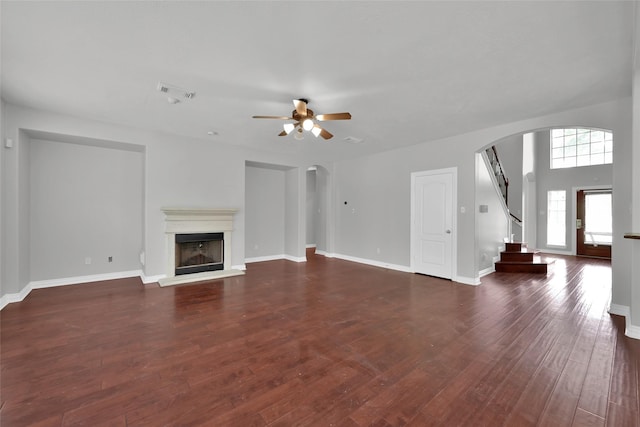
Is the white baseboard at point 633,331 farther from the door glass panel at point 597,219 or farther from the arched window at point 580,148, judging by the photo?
the arched window at point 580,148

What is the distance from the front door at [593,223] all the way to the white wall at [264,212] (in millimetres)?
9271

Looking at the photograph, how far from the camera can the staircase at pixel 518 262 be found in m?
5.68

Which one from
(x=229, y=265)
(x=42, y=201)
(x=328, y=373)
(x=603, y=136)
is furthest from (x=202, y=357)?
(x=603, y=136)

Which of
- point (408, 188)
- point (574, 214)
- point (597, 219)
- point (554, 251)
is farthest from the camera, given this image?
point (554, 251)

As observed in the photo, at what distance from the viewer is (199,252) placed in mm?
5152

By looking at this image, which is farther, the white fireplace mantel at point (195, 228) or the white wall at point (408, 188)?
the white fireplace mantel at point (195, 228)

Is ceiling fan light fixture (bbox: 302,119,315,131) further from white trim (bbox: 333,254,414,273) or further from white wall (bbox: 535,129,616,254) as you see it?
white wall (bbox: 535,129,616,254)

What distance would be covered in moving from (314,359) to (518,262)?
229 inches

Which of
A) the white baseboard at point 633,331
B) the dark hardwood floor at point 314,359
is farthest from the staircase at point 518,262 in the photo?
the white baseboard at point 633,331

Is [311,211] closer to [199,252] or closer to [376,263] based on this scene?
[376,263]

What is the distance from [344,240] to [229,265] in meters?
3.20

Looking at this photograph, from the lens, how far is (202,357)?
229 cm

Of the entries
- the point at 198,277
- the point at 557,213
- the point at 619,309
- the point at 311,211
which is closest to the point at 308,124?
the point at 198,277

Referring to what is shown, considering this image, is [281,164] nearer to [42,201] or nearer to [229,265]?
[229,265]
